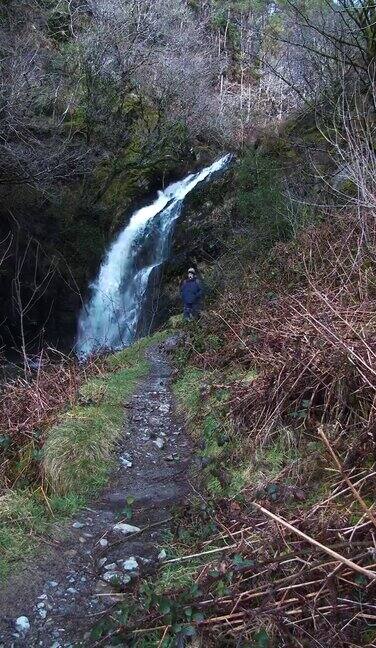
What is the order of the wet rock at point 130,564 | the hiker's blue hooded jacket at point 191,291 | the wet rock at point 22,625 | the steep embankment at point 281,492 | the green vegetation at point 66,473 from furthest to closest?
the hiker's blue hooded jacket at point 191,291 → the green vegetation at point 66,473 → the wet rock at point 130,564 → the wet rock at point 22,625 → the steep embankment at point 281,492

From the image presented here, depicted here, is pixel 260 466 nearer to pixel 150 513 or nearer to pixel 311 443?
pixel 311 443

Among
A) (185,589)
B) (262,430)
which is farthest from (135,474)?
(185,589)

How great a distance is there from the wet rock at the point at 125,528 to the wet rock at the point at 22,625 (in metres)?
0.96

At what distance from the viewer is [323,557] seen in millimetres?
2523

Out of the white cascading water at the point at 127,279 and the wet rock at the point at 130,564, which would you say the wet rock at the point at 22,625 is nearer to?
the wet rock at the point at 130,564

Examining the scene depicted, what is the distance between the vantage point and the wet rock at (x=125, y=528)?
3901mm

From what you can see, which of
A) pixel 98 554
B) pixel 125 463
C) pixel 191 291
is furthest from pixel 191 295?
pixel 98 554

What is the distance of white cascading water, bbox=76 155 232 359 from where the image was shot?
1577cm

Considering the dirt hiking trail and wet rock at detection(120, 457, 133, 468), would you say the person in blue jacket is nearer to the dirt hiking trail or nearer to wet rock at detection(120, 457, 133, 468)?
the dirt hiking trail

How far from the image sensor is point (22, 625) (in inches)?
120

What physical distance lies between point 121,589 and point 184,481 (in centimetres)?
151

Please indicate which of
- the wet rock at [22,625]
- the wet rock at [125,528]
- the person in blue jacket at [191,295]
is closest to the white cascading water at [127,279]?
the person in blue jacket at [191,295]

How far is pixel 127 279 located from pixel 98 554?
1285 centimetres

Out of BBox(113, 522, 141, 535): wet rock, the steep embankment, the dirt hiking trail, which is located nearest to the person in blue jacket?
the steep embankment
